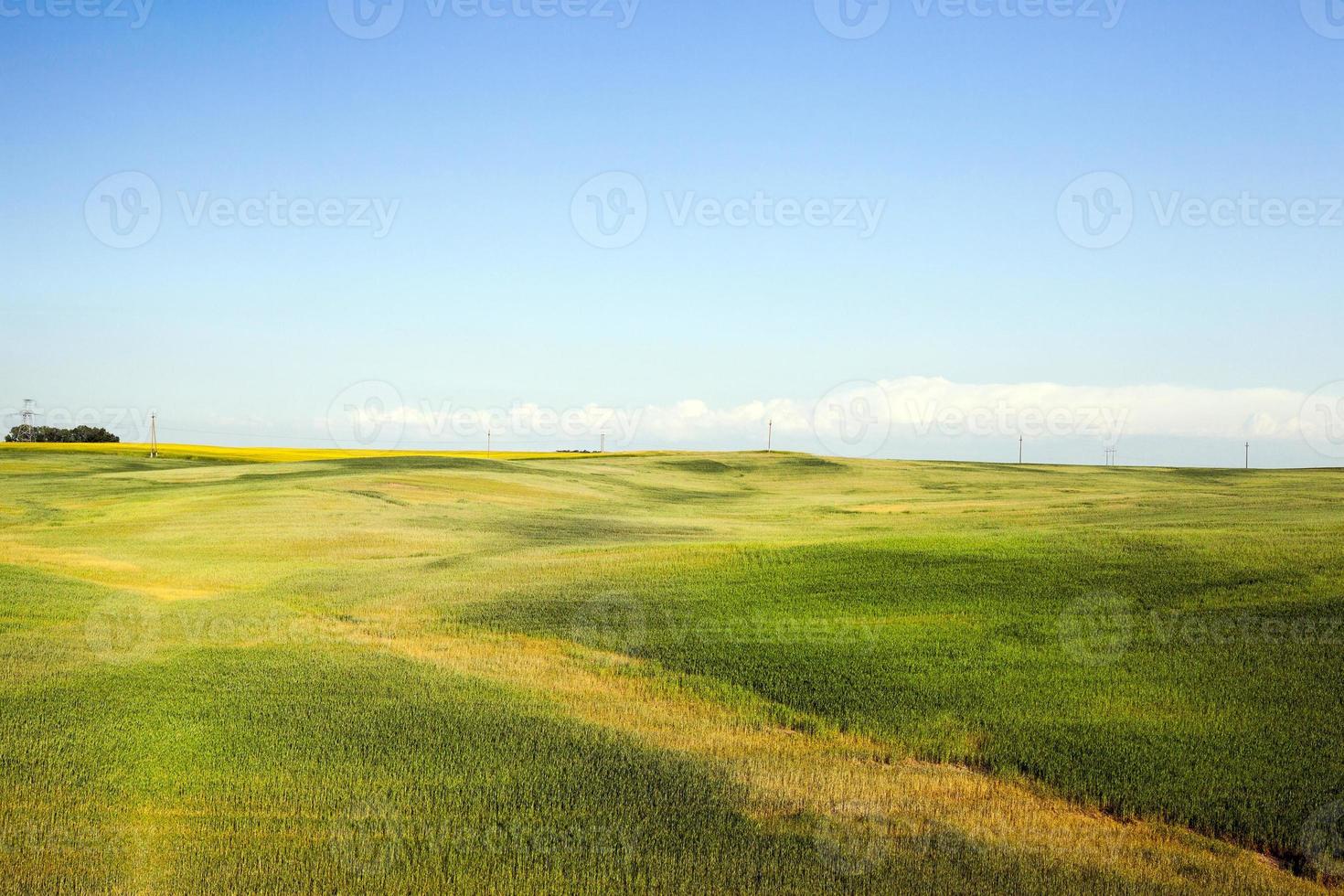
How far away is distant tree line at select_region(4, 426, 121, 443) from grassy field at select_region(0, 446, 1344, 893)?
8590cm

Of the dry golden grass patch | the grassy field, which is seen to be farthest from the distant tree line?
the dry golden grass patch

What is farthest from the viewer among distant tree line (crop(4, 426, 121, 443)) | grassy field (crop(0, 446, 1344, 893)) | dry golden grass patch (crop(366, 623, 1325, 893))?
distant tree line (crop(4, 426, 121, 443))

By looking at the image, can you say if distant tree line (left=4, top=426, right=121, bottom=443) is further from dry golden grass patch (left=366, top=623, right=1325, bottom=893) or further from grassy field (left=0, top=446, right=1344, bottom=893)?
dry golden grass patch (left=366, top=623, right=1325, bottom=893)

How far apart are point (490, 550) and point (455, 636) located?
1258 centimetres

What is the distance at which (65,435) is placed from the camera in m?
104

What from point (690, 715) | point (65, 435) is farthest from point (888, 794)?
point (65, 435)

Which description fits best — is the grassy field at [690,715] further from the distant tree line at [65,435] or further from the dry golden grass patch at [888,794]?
the distant tree line at [65,435]

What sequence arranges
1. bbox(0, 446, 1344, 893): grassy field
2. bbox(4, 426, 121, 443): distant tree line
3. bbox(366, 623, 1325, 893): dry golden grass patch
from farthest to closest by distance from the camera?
bbox(4, 426, 121, 443): distant tree line → bbox(366, 623, 1325, 893): dry golden grass patch → bbox(0, 446, 1344, 893): grassy field

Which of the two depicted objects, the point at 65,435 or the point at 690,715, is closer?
the point at 690,715

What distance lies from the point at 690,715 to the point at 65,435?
108869mm

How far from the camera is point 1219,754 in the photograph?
1257cm

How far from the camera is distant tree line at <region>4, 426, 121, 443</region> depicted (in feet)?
335

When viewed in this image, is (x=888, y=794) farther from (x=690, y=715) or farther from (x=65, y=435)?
(x=65, y=435)

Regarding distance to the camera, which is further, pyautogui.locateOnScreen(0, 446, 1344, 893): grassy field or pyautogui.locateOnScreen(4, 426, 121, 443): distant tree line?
pyautogui.locateOnScreen(4, 426, 121, 443): distant tree line
